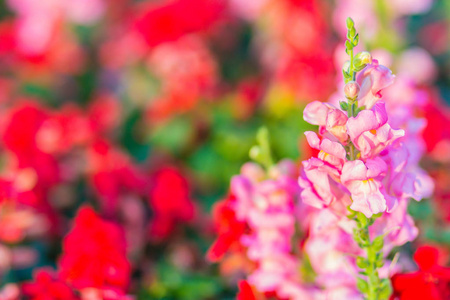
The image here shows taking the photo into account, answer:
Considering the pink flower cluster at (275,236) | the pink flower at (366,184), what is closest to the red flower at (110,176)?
the pink flower cluster at (275,236)

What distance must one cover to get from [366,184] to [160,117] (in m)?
1.26

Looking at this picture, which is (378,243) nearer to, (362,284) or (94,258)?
(362,284)

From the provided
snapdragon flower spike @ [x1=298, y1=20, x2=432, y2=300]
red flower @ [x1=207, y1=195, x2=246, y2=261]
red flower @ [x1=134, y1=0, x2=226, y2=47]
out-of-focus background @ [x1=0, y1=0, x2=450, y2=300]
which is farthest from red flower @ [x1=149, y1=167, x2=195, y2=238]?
→ red flower @ [x1=134, y1=0, x2=226, y2=47]

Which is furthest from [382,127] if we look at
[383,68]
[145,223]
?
[145,223]

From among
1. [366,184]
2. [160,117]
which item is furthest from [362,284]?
[160,117]

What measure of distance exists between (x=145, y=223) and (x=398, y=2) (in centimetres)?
109

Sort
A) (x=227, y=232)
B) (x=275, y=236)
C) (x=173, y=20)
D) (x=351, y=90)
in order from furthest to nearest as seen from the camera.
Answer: (x=173, y=20) < (x=227, y=232) < (x=275, y=236) < (x=351, y=90)

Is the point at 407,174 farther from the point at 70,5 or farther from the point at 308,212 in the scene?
the point at 70,5

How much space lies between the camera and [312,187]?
0.80 m

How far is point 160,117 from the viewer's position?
6.34ft

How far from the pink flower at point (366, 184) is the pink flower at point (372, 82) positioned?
0.30 ft

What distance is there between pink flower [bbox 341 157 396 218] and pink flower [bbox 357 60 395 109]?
0.09 metres

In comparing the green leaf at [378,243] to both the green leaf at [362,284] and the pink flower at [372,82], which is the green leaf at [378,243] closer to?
the green leaf at [362,284]

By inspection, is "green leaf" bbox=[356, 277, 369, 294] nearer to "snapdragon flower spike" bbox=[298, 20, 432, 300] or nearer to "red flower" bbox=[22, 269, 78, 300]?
"snapdragon flower spike" bbox=[298, 20, 432, 300]
